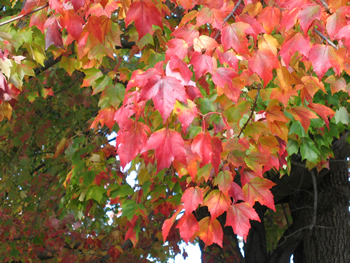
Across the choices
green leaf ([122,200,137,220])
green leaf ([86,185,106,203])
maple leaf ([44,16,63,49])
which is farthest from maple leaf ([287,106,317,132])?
green leaf ([86,185,106,203])

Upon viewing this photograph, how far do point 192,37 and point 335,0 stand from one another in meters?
0.89

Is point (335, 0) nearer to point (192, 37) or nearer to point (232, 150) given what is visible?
point (192, 37)

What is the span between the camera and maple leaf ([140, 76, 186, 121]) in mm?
2000

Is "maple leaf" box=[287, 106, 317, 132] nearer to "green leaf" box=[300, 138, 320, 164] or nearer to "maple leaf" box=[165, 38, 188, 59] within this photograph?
"maple leaf" box=[165, 38, 188, 59]

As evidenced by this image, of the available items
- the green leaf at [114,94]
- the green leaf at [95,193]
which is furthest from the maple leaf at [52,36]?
the green leaf at [95,193]

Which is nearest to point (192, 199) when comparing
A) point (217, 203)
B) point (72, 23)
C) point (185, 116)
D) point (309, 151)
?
point (217, 203)

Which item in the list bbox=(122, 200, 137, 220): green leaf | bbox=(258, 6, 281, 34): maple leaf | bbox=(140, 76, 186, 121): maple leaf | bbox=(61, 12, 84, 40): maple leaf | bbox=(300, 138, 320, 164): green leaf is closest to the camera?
bbox=(140, 76, 186, 121): maple leaf

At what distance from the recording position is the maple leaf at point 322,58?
2.45 metres

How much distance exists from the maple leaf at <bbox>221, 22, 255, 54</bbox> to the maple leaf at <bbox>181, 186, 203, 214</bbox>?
81cm

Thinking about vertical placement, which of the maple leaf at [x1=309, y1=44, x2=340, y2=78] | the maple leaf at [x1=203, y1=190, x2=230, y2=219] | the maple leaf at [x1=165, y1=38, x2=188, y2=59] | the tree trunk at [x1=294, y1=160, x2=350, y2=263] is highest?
the maple leaf at [x1=165, y1=38, x2=188, y2=59]

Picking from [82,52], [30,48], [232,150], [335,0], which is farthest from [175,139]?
[30,48]

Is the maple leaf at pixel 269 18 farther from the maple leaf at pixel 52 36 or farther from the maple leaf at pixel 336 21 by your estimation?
the maple leaf at pixel 52 36

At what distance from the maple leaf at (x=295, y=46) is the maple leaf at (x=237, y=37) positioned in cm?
25

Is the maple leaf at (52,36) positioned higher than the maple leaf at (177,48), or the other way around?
the maple leaf at (52,36)
